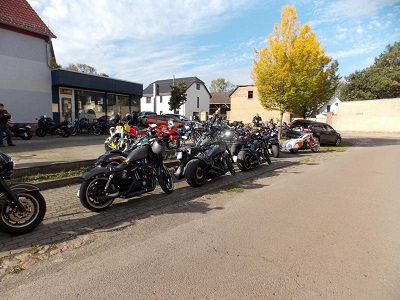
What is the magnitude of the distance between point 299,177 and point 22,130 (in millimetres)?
12523

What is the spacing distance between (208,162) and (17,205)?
4085 mm

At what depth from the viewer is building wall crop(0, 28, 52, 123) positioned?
13.8 m

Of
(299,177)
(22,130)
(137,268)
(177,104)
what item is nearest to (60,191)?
(137,268)

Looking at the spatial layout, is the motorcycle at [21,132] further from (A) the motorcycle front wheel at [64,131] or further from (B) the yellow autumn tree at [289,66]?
(B) the yellow autumn tree at [289,66]

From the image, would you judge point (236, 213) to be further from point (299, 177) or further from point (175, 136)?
point (175, 136)

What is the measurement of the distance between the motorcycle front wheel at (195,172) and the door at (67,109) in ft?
45.9

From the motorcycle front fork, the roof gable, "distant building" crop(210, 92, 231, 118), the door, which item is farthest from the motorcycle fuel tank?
"distant building" crop(210, 92, 231, 118)

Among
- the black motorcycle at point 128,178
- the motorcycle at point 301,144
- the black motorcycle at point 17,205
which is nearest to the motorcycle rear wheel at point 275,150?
the motorcycle at point 301,144

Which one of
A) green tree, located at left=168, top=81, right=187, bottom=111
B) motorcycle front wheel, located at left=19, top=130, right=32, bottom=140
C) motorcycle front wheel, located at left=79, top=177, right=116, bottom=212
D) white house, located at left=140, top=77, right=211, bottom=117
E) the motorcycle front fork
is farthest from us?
white house, located at left=140, top=77, right=211, bottom=117

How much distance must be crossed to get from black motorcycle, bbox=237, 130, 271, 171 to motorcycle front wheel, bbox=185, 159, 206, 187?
223 cm

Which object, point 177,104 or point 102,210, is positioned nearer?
point 102,210

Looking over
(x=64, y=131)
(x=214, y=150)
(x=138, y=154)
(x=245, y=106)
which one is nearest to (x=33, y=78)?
(x=64, y=131)

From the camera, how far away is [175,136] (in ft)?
34.2

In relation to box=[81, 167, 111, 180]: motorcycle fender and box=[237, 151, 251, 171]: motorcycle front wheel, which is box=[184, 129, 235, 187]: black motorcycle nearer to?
box=[237, 151, 251, 171]: motorcycle front wheel
